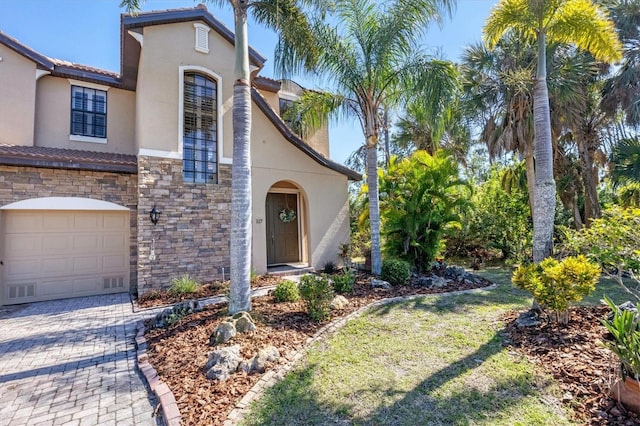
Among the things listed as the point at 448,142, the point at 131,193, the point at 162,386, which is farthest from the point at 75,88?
the point at 448,142

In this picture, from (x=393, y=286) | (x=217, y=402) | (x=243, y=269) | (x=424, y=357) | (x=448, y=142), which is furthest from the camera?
(x=448, y=142)

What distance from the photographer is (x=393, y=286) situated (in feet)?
30.5

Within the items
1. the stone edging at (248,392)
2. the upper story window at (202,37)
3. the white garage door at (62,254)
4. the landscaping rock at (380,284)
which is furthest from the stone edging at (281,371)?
the upper story window at (202,37)

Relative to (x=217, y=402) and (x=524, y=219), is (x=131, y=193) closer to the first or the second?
(x=217, y=402)

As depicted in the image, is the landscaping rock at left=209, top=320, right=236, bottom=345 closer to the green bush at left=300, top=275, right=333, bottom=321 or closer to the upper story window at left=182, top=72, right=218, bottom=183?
the green bush at left=300, top=275, right=333, bottom=321

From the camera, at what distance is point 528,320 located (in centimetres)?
574

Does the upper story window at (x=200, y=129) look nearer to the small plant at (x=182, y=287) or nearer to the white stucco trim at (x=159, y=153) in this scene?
the white stucco trim at (x=159, y=153)

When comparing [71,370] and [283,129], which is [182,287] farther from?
[283,129]

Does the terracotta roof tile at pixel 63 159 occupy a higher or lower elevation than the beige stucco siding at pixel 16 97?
lower

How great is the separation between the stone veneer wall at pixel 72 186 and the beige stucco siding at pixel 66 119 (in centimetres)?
199

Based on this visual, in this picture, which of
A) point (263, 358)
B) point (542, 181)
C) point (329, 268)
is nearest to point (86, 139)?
point (329, 268)

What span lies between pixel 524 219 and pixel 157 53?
56.3 ft

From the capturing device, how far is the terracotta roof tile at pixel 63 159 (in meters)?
8.17

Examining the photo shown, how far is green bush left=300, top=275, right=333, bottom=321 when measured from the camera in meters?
6.32
